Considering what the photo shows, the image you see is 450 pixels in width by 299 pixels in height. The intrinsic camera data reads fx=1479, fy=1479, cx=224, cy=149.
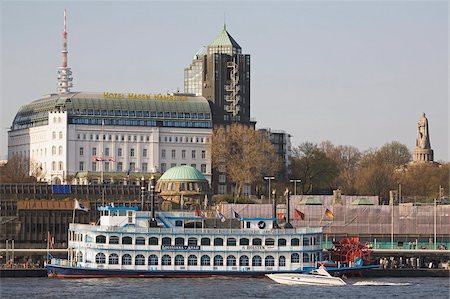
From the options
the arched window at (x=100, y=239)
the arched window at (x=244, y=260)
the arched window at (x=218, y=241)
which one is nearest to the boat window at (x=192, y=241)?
the arched window at (x=218, y=241)

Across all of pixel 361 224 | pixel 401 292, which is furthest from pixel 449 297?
pixel 361 224

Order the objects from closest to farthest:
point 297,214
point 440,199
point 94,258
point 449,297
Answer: point 449,297 < point 94,258 < point 297,214 < point 440,199

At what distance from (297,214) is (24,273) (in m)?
27.2

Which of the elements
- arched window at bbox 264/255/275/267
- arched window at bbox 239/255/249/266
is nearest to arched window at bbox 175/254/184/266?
arched window at bbox 239/255/249/266

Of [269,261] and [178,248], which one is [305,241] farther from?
[178,248]

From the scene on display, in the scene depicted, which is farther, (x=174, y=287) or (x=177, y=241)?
(x=177, y=241)

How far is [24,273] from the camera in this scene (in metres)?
136

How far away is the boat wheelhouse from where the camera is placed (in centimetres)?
13338

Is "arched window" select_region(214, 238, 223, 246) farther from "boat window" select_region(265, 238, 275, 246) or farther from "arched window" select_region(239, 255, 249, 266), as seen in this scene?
"boat window" select_region(265, 238, 275, 246)

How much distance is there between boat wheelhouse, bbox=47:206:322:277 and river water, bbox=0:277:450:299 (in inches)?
78.7

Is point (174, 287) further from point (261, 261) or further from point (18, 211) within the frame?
point (18, 211)

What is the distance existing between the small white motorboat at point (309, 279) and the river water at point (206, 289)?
0.87 m

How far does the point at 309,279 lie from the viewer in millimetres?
129375

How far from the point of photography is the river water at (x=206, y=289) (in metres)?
116
